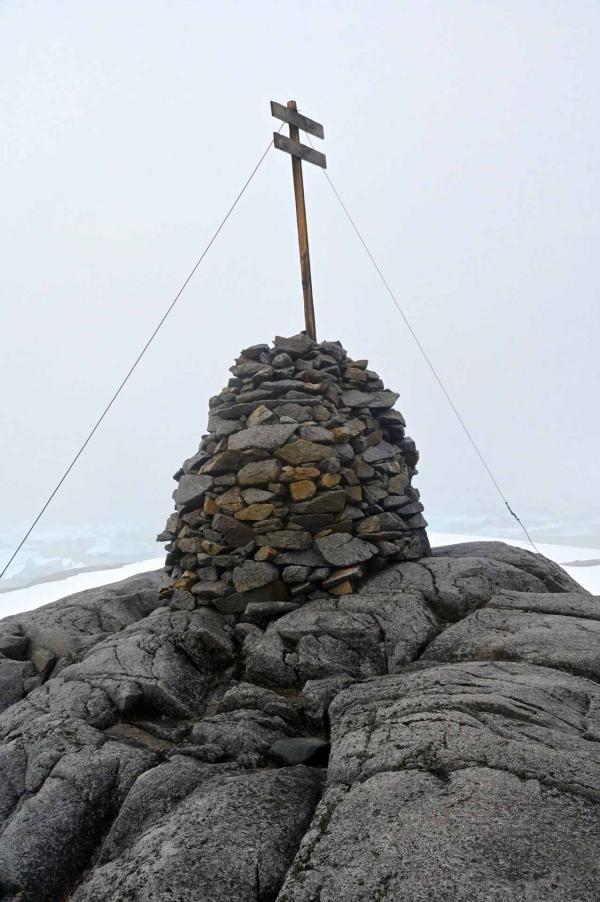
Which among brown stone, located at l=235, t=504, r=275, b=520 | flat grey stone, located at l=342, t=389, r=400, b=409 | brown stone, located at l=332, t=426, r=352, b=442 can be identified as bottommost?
brown stone, located at l=235, t=504, r=275, b=520

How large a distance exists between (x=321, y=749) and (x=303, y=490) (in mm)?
4866

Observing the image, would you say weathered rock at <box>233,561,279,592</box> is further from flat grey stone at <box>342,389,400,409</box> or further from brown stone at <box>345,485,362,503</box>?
flat grey stone at <box>342,389,400,409</box>

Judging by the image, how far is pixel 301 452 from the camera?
1023cm

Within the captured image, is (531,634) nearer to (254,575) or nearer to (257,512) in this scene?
(254,575)

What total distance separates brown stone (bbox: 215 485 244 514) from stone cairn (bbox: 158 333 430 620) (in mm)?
20

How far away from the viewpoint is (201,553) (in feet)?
33.7

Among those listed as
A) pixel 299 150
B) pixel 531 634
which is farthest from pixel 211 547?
pixel 299 150

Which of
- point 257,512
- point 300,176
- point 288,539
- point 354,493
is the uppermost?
point 300,176

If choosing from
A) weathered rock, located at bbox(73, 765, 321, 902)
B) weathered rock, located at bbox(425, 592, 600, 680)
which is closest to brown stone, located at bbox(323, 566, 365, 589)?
weathered rock, located at bbox(425, 592, 600, 680)

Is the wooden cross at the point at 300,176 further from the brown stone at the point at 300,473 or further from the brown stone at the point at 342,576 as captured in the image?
the brown stone at the point at 342,576

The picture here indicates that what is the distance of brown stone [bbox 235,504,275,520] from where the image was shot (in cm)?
1000

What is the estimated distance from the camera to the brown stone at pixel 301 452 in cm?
1020

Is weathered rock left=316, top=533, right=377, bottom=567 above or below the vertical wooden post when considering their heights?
below

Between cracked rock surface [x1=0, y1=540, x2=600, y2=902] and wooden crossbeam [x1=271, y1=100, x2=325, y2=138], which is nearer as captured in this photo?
cracked rock surface [x1=0, y1=540, x2=600, y2=902]
